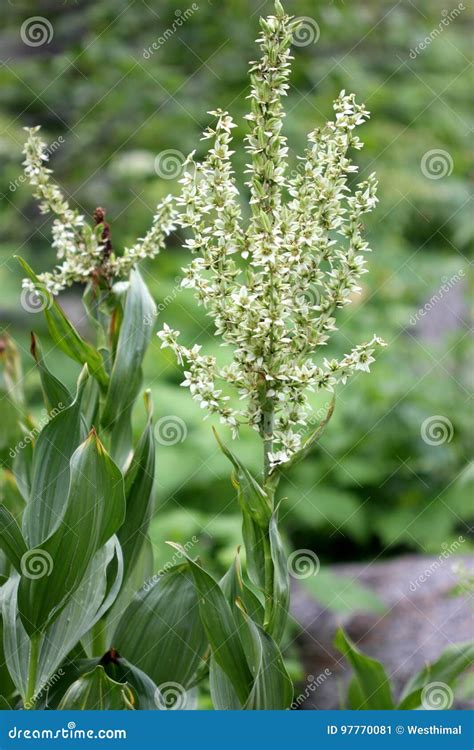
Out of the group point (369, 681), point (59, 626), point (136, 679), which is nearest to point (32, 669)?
point (59, 626)

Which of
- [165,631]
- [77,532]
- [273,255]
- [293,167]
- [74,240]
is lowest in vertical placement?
[165,631]

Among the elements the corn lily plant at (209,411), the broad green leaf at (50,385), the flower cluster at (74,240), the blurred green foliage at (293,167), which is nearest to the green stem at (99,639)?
the corn lily plant at (209,411)

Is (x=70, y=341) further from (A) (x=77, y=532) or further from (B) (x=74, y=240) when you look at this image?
(A) (x=77, y=532)

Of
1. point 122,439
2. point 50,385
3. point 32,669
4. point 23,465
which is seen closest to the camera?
point 32,669

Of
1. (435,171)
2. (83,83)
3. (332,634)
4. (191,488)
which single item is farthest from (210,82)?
(332,634)

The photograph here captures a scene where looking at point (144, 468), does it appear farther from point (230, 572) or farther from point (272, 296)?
point (272, 296)

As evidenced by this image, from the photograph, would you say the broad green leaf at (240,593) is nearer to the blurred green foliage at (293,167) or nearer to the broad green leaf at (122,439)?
the broad green leaf at (122,439)
